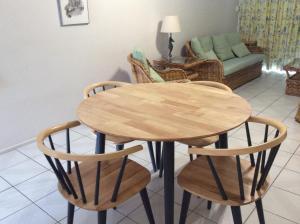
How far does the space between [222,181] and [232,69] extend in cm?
319

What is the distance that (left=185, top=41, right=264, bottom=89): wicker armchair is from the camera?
158 inches

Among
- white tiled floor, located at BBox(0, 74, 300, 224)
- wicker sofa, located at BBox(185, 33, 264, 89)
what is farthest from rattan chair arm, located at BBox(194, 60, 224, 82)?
white tiled floor, located at BBox(0, 74, 300, 224)

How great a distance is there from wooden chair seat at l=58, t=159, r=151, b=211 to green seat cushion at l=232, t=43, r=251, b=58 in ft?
13.4

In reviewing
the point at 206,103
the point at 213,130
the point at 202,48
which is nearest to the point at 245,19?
the point at 202,48

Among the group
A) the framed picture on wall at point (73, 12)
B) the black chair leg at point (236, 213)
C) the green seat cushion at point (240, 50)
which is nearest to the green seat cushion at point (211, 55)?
the green seat cushion at point (240, 50)

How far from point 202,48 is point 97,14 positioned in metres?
2.01

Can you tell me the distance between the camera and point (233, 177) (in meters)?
1.54

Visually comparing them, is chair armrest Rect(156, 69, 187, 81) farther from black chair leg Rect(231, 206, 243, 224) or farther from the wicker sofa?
black chair leg Rect(231, 206, 243, 224)

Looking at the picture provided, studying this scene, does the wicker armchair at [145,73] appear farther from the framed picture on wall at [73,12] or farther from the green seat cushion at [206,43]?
the green seat cushion at [206,43]

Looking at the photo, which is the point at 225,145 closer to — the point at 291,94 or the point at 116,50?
the point at 116,50

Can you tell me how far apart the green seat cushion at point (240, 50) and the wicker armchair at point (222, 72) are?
26 centimetres

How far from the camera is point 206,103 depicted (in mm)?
1796

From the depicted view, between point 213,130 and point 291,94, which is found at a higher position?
point 213,130

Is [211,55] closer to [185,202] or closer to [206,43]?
[206,43]
